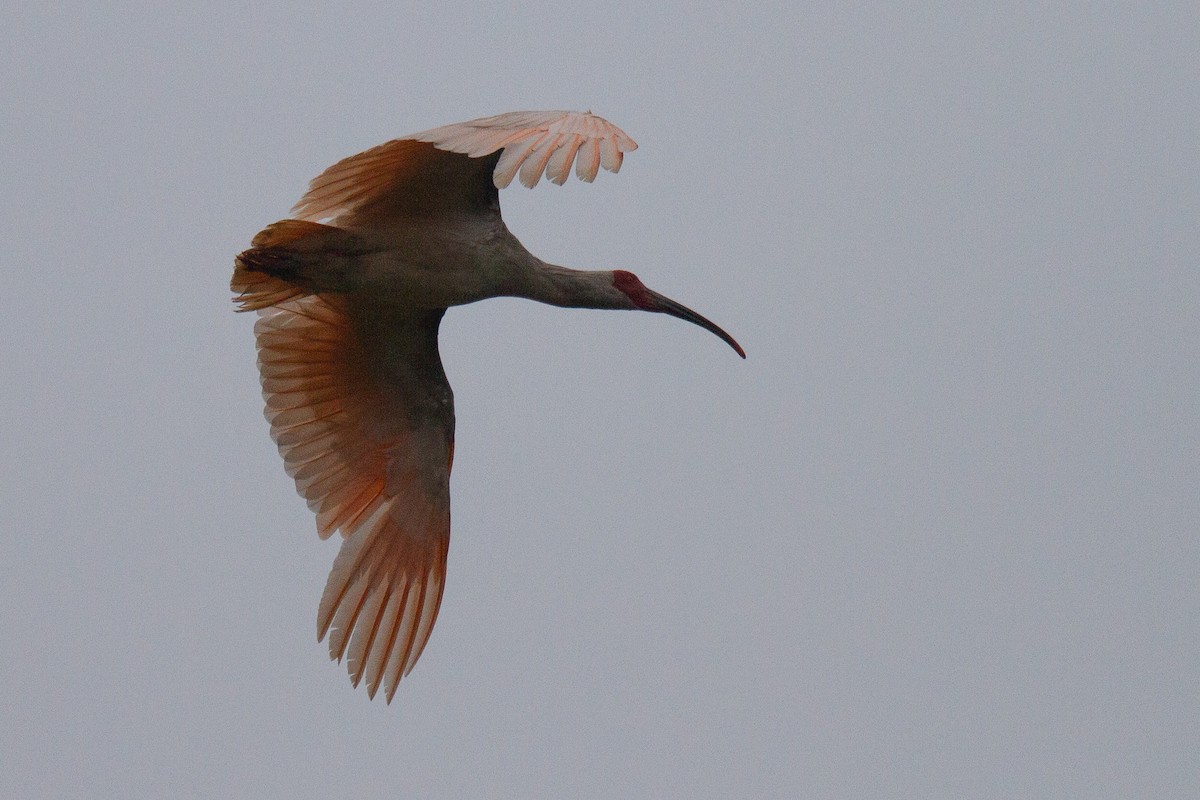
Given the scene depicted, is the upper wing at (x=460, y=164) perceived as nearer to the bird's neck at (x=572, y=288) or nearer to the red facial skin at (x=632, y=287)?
the bird's neck at (x=572, y=288)

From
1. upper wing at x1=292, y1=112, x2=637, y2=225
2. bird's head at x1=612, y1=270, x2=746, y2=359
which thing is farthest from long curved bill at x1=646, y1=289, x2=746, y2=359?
upper wing at x1=292, y1=112, x2=637, y2=225

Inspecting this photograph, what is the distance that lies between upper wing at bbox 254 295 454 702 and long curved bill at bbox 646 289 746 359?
1445 mm

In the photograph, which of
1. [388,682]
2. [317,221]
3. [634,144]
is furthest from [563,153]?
[388,682]

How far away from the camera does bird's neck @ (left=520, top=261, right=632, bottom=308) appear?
31.0 feet

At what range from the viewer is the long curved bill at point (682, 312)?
33.3 ft

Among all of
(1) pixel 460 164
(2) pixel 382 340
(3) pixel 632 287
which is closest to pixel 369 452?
(2) pixel 382 340

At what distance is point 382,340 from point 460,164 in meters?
1.74

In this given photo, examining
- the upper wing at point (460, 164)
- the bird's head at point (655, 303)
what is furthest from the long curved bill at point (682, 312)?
the upper wing at point (460, 164)

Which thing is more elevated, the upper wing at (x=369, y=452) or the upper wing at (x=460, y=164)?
the upper wing at (x=460, y=164)

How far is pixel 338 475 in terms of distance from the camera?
34.1 ft

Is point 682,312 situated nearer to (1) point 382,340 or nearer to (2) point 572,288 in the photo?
(2) point 572,288

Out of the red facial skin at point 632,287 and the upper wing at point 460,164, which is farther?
the red facial skin at point 632,287

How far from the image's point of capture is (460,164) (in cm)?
895

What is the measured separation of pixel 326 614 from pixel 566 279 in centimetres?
263
